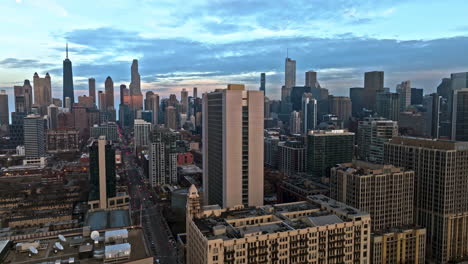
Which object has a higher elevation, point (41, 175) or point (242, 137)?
point (242, 137)

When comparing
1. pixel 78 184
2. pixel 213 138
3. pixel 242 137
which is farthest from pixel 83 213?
pixel 242 137

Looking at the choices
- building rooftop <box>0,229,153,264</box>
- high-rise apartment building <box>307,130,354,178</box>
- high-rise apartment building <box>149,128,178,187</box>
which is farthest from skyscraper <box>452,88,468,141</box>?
building rooftop <box>0,229,153,264</box>

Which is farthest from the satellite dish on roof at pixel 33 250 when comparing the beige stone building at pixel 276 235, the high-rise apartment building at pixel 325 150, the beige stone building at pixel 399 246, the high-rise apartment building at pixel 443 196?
the high-rise apartment building at pixel 325 150

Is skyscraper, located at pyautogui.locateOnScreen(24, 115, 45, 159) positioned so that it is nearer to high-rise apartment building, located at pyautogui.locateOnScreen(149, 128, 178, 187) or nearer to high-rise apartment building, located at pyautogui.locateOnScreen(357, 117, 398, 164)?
high-rise apartment building, located at pyautogui.locateOnScreen(149, 128, 178, 187)

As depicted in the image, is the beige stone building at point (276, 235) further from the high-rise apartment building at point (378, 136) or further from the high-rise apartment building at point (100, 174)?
the high-rise apartment building at point (378, 136)

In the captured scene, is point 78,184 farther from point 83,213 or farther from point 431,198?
point 431,198

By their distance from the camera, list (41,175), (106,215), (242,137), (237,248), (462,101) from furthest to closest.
A: (462,101) < (41,175) < (106,215) < (242,137) < (237,248)

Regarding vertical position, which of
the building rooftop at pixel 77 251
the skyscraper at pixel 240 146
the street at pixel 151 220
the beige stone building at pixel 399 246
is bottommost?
the street at pixel 151 220
